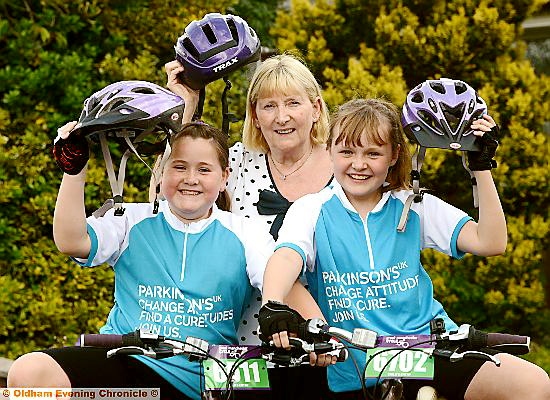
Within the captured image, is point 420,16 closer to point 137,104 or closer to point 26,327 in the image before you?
point 26,327

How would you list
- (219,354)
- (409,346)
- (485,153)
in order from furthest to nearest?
(485,153) → (219,354) → (409,346)

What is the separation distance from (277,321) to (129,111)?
0.91m

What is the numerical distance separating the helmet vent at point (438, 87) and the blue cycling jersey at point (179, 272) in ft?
2.96

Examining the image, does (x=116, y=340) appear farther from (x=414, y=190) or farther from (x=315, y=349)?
(x=414, y=190)

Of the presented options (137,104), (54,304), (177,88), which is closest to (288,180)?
(177,88)

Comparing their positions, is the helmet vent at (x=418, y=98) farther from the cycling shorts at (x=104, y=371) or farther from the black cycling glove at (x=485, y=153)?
the cycling shorts at (x=104, y=371)

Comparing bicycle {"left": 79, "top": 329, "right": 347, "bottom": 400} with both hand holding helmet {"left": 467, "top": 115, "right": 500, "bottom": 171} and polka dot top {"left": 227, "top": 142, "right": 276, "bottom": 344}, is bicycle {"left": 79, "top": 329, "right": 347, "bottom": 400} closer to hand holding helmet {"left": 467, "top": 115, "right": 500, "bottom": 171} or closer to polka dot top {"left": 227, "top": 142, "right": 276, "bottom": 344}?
hand holding helmet {"left": 467, "top": 115, "right": 500, "bottom": 171}

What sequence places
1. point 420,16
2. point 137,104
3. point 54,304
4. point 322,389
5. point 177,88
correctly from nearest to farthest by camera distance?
point 137,104
point 322,389
point 177,88
point 54,304
point 420,16

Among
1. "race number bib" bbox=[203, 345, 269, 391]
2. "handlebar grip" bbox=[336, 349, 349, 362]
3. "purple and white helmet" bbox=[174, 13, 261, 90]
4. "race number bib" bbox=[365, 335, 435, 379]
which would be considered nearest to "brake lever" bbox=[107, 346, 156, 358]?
"race number bib" bbox=[203, 345, 269, 391]

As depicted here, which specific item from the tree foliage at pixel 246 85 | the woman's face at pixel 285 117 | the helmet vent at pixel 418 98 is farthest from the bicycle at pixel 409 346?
the tree foliage at pixel 246 85

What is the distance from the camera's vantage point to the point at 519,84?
8.51m

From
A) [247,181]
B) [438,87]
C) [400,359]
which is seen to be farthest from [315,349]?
[247,181]

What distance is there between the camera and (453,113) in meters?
3.92

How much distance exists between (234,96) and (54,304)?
6.78 ft
